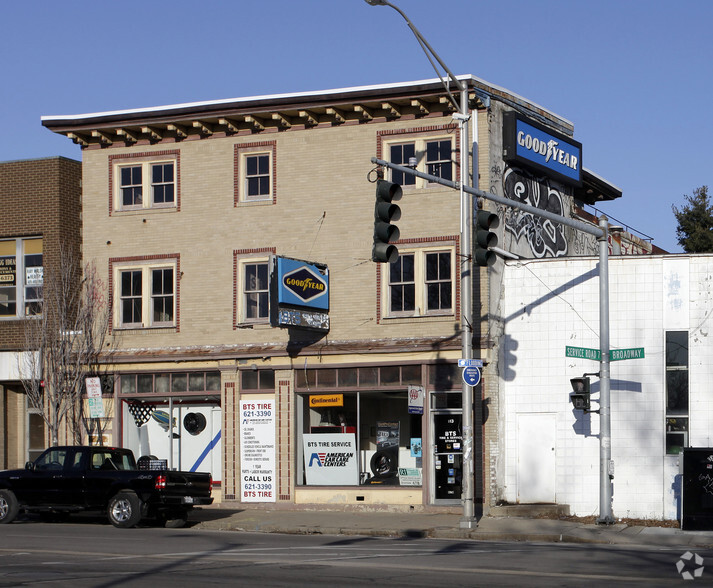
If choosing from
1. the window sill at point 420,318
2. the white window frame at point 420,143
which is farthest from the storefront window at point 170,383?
the white window frame at point 420,143

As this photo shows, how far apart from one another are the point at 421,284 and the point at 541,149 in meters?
5.06

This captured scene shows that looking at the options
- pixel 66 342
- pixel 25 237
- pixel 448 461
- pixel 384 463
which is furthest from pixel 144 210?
pixel 448 461

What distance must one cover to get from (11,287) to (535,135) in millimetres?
15049

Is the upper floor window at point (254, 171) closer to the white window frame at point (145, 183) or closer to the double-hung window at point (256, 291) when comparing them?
the double-hung window at point (256, 291)

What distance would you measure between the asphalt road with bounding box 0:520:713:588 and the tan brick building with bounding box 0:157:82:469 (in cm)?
1023

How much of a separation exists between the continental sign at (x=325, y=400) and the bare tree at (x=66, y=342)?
239 inches

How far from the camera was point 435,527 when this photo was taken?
22.2 m

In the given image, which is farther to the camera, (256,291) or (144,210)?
(144,210)

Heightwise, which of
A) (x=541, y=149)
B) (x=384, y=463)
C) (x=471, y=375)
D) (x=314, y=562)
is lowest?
(x=314, y=562)

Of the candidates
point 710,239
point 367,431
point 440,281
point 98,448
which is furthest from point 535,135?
point 710,239

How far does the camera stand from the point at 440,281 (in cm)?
2620

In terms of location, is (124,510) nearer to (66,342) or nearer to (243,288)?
(243,288)

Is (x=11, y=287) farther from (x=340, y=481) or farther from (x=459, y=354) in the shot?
(x=459, y=354)

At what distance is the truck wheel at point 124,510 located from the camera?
22.6m
